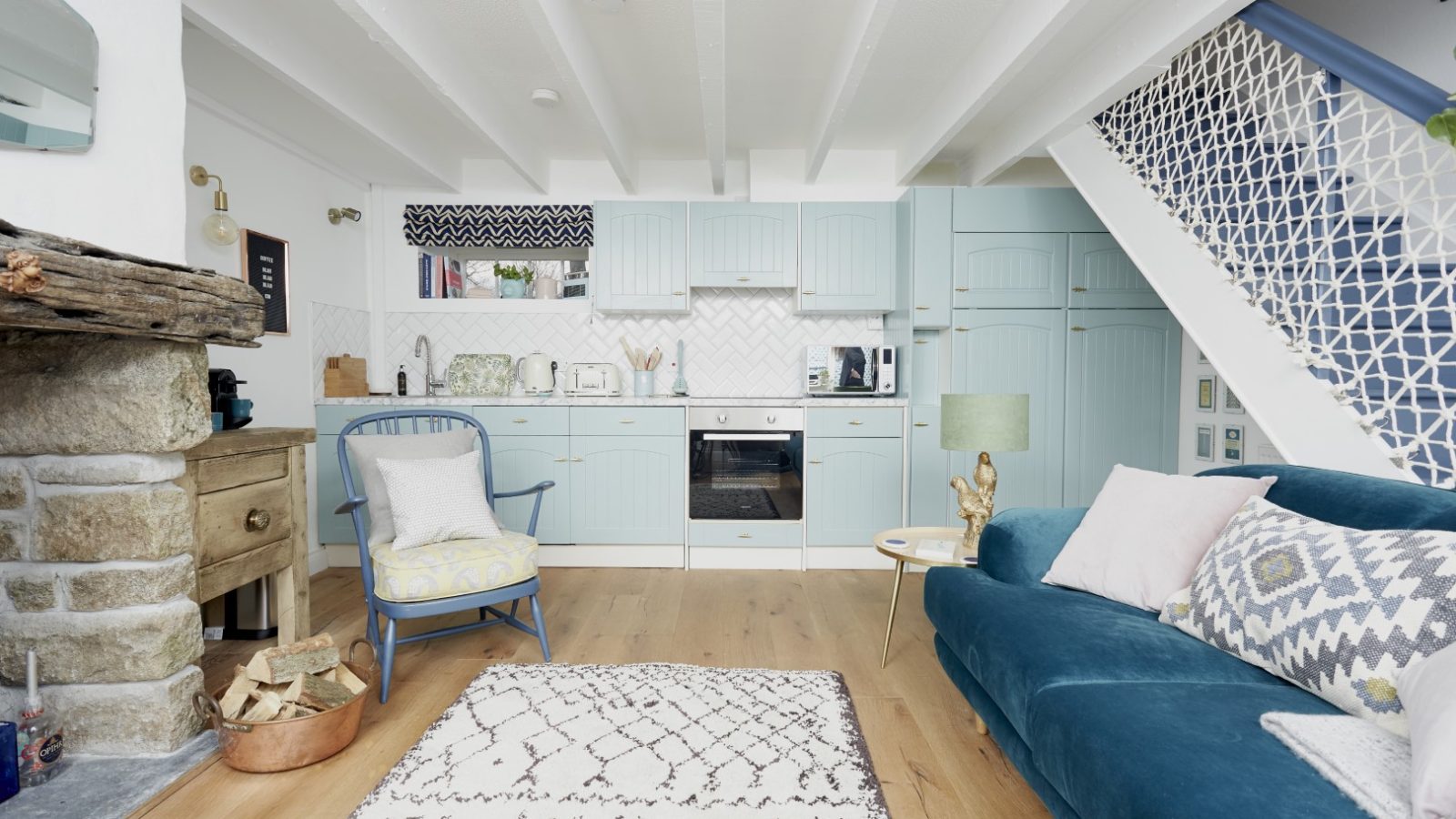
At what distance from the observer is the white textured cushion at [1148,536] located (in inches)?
68.9

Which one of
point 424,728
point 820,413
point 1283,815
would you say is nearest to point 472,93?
point 820,413

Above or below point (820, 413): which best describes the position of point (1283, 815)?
below

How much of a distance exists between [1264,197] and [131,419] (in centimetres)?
361

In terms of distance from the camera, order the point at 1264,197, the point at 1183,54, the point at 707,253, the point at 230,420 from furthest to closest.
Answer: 1. the point at 707,253
2. the point at 1183,54
3. the point at 230,420
4. the point at 1264,197

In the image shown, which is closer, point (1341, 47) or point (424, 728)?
point (1341, 47)

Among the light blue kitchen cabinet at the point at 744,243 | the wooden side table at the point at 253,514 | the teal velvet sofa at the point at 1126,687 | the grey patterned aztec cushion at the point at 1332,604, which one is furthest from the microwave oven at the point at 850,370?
the wooden side table at the point at 253,514

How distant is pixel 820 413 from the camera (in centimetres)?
380

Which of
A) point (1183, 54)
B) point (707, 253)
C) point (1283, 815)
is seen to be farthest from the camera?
point (707, 253)

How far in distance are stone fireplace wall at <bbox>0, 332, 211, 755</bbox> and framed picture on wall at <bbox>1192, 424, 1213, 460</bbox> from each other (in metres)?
4.65

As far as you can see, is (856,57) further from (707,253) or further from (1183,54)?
(707,253)

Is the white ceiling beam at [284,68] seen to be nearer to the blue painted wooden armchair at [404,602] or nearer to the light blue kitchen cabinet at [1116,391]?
the blue painted wooden armchair at [404,602]

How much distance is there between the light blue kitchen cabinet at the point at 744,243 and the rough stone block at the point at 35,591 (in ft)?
10.2

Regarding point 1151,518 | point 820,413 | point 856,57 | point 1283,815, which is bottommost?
point 1283,815

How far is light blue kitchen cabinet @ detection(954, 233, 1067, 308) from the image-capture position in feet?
12.3
